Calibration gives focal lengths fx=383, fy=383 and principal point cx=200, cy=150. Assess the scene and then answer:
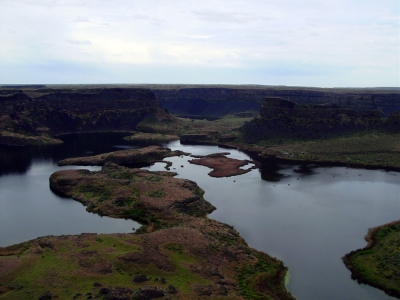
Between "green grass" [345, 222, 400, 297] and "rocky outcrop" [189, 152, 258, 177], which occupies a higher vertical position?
"rocky outcrop" [189, 152, 258, 177]

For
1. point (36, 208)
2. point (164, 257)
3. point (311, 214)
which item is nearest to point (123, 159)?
point (36, 208)

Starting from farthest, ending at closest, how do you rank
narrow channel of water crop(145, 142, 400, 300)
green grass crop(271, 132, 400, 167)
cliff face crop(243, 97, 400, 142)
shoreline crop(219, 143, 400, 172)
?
1. cliff face crop(243, 97, 400, 142)
2. green grass crop(271, 132, 400, 167)
3. shoreline crop(219, 143, 400, 172)
4. narrow channel of water crop(145, 142, 400, 300)

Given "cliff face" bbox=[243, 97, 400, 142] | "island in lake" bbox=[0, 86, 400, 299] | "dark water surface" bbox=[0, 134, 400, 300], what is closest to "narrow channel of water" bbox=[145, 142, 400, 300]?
"dark water surface" bbox=[0, 134, 400, 300]

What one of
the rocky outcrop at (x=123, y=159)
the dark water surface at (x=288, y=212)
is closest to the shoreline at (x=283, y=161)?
the dark water surface at (x=288, y=212)

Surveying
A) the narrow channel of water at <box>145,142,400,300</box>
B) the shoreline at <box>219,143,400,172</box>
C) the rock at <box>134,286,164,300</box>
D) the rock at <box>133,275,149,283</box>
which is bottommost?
the narrow channel of water at <box>145,142,400,300</box>

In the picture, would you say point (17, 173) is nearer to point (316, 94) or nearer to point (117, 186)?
point (117, 186)

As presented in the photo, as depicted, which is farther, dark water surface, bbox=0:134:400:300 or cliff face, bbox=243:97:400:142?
cliff face, bbox=243:97:400:142

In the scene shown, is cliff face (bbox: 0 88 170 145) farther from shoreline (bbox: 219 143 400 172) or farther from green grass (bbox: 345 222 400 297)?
green grass (bbox: 345 222 400 297)
